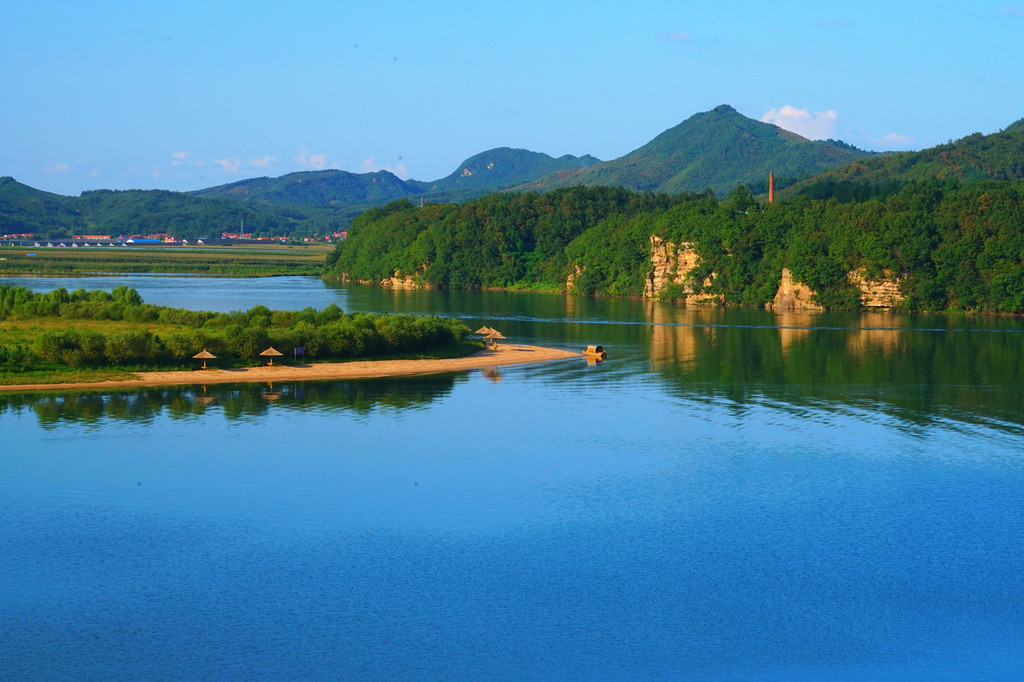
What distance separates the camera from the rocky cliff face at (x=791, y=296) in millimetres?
158250

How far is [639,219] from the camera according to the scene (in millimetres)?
198500

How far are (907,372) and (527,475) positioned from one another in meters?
46.5

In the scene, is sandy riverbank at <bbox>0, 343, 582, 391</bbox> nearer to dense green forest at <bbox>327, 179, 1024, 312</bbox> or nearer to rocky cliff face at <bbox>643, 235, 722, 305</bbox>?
dense green forest at <bbox>327, 179, 1024, 312</bbox>

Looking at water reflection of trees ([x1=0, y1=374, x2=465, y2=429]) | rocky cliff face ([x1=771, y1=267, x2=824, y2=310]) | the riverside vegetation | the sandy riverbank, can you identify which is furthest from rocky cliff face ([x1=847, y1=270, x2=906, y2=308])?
water reflection of trees ([x1=0, y1=374, x2=465, y2=429])

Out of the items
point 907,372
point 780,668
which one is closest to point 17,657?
point 780,668

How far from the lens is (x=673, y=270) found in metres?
179

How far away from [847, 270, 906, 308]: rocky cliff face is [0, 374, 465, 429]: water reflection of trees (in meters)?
96.1

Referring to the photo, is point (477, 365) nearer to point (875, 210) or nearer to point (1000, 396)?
point (1000, 396)

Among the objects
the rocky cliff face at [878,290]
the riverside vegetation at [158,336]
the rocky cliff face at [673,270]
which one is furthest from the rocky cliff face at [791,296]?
the riverside vegetation at [158,336]

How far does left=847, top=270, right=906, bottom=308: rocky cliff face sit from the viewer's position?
494 ft

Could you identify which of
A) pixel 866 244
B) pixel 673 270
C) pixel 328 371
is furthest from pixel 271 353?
pixel 673 270

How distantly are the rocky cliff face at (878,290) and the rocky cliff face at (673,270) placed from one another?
75.6 ft

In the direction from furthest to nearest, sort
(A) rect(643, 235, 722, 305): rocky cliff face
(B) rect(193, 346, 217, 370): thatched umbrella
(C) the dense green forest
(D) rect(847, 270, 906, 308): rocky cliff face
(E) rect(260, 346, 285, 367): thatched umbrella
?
(A) rect(643, 235, 722, 305): rocky cliff face < (D) rect(847, 270, 906, 308): rocky cliff face < (C) the dense green forest < (E) rect(260, 346, 285, 367): thatched umbrella < (B) rect(193, 346, 217, 370): thatched umbrella

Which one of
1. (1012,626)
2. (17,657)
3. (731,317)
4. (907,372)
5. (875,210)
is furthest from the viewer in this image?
(875,210)
